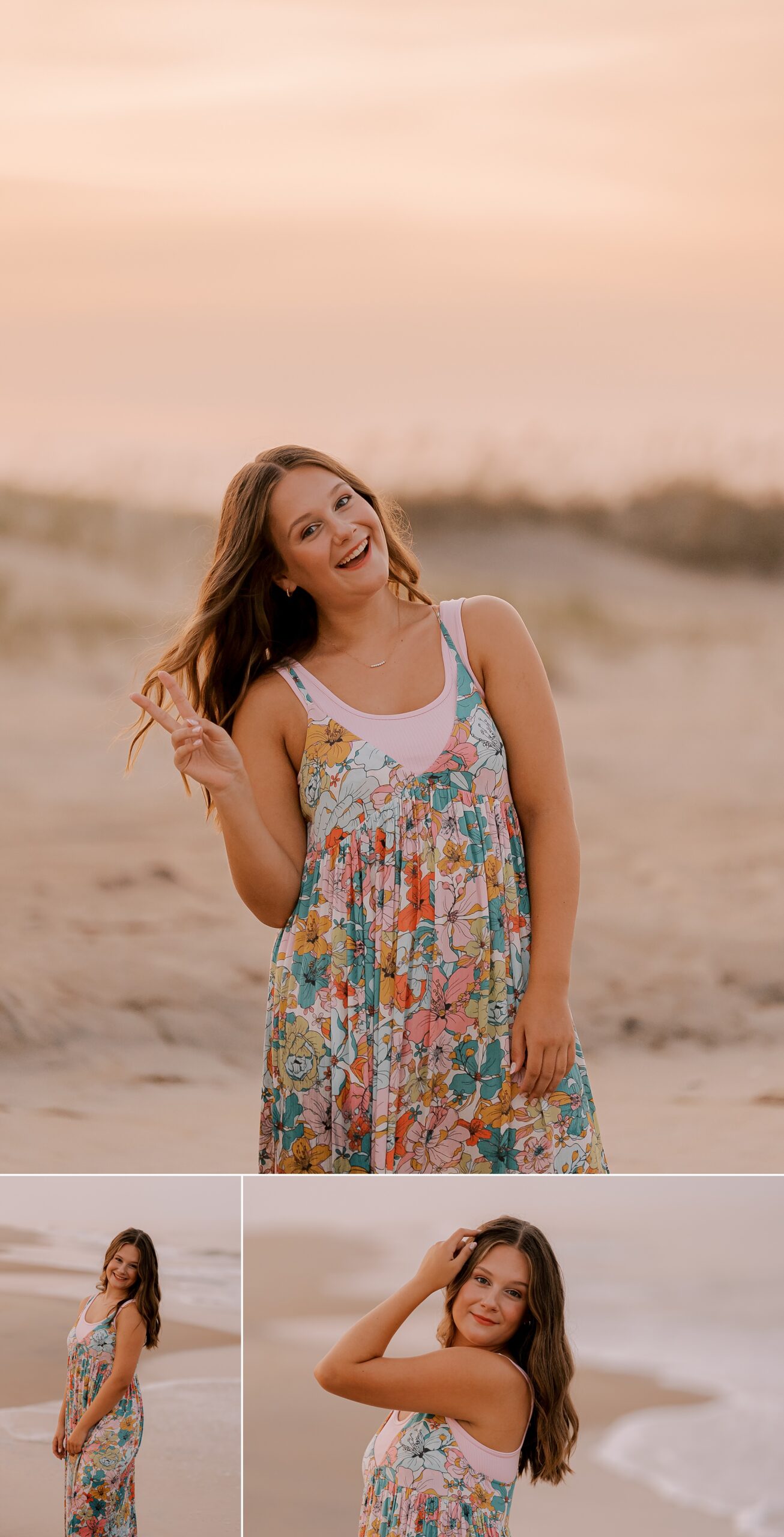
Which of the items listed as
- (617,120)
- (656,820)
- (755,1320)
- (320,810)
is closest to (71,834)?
(656,820)

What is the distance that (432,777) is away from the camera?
5.57 ft

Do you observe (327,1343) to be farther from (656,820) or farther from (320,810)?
(656,820)

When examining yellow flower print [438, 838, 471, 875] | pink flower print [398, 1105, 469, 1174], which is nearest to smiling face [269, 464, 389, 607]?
yellow flower print [438, 838, 471, 875]

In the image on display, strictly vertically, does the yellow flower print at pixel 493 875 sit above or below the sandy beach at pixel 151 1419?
above

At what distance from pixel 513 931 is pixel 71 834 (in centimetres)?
519

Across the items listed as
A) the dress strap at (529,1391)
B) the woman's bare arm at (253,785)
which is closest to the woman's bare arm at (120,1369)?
the dress strap at (529,1391)

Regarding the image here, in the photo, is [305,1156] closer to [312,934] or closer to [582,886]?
[312,934]

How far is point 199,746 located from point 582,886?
18.4 feet

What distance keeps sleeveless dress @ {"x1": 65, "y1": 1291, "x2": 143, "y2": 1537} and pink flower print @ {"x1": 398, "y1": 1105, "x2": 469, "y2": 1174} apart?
0.36 metres

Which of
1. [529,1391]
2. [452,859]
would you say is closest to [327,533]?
[452,859]

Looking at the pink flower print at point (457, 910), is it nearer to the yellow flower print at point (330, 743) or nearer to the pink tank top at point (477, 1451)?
the yellow flower print at point (330, 743)

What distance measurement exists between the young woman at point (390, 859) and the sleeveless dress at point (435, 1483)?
0.32 metres

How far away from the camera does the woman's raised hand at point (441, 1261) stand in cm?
141

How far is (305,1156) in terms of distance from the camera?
169cm
